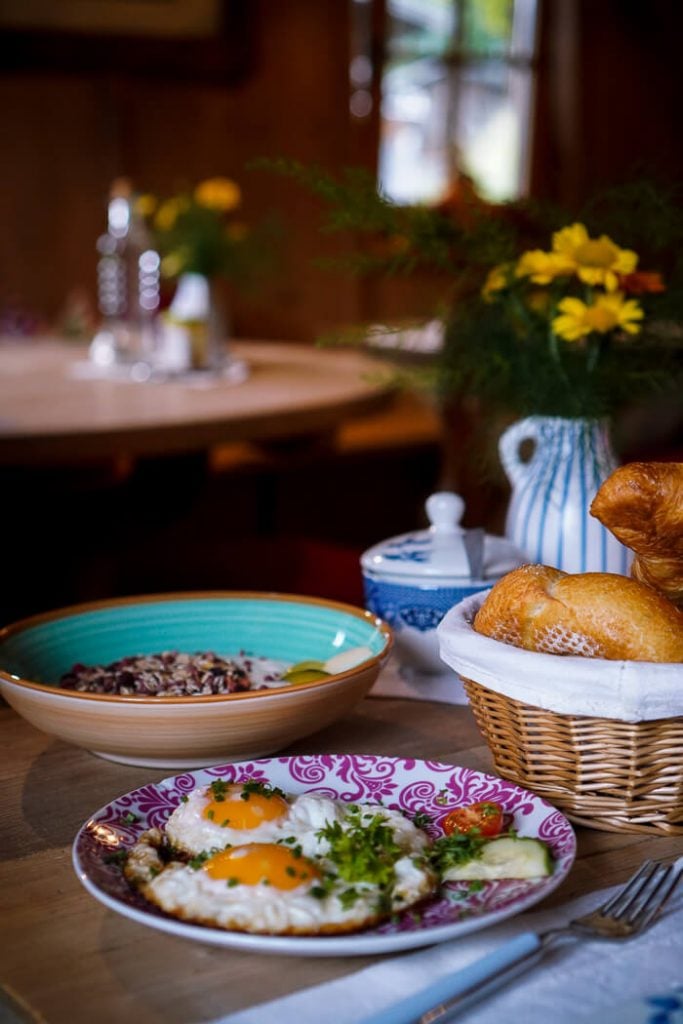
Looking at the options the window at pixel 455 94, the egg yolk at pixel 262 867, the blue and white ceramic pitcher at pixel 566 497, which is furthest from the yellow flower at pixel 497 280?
the window at pixel 455 94

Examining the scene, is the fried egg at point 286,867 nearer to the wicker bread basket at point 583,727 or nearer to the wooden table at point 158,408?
the wicker bread basket at point 583,727

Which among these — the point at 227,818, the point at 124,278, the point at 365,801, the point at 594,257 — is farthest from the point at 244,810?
the point at 124,278

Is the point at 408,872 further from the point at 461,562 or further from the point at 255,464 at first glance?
the point at 255,464

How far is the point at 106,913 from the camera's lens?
75 cm

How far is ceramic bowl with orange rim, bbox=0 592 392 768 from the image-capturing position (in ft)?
2.89

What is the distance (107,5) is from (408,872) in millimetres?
4726

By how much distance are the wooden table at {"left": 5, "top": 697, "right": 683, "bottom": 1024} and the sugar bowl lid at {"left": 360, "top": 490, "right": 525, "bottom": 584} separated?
15 centimetres

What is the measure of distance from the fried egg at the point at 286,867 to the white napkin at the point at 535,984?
0.03 m

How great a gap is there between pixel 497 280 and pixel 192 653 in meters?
0.48

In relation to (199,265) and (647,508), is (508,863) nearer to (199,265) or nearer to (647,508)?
(647,508)

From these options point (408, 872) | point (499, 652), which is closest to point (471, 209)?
A: point (499, 652)

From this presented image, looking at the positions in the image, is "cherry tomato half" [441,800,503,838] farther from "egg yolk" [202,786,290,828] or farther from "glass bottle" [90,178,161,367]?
"glass bottle" [90,178,161,367]

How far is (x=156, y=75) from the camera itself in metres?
5.00

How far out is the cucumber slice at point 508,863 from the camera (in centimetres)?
71
